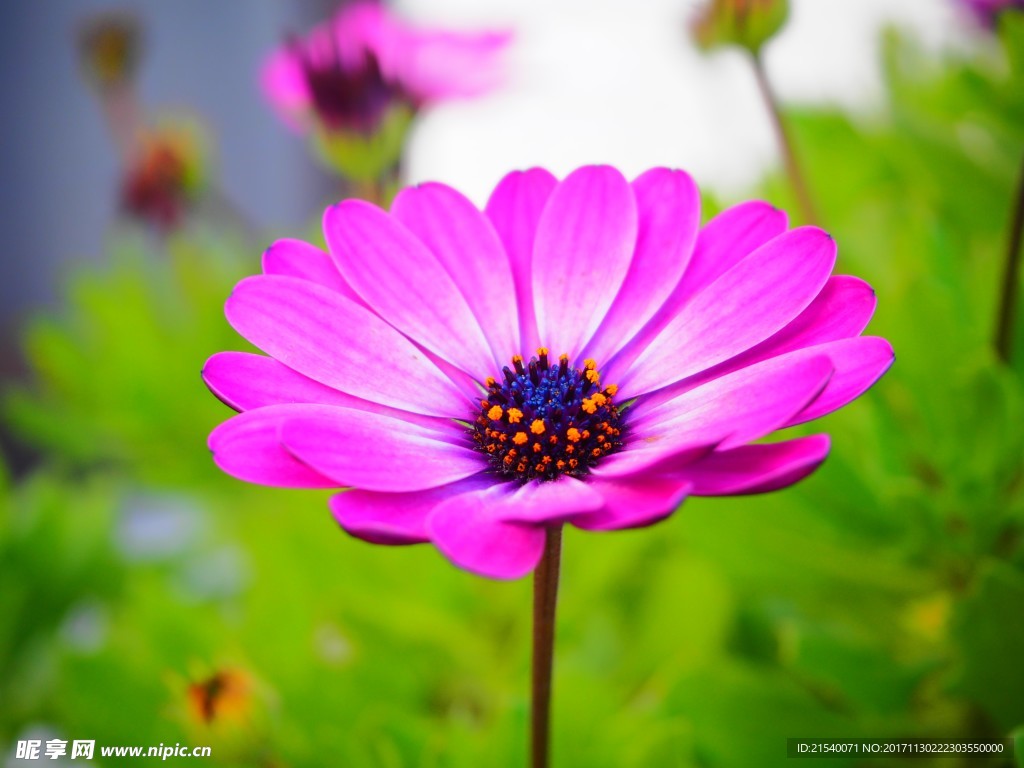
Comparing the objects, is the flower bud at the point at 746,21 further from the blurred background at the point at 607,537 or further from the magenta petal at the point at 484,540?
the magenta petal at the point at 484,540

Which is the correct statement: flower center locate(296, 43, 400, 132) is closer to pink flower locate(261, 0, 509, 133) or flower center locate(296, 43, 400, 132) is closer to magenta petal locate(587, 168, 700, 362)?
pink flower locate(261, 0, 509, 133)

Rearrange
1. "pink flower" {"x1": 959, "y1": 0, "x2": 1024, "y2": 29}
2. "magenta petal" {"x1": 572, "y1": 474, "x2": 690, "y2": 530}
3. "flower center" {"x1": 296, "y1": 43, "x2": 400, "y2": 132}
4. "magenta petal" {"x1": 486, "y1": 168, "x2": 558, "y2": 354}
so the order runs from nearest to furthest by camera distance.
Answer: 1. "magenta petal" {"x1": 572, "y1": 474, "x2": 690, "y2": 530}
2. "magenta petal" {"x1": 486, "y1": 168, "x2": 558, "y2": 354}
3. "flower center" {"x1": 296, "y1": 43, "x2": 400, "y2": 132}
4. "pink flower" {"x1": 959, "y1": 0, "x2": 1024, "y2": 29}

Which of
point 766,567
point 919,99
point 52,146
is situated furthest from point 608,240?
point 52,146

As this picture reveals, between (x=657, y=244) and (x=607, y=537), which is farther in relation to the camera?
(x=607, y=537)

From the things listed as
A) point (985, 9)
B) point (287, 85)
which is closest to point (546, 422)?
point (287, 85)

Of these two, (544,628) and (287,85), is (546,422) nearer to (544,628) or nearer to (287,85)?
(544,628)

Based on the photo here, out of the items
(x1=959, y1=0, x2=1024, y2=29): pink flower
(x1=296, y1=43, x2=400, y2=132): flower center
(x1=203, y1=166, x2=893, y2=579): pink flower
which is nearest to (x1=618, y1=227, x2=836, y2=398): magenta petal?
(x1=203, y1=166, x2=893, y2=579): pink flower

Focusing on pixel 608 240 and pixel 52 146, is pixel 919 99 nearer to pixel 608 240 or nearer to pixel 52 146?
pixel 608 240
